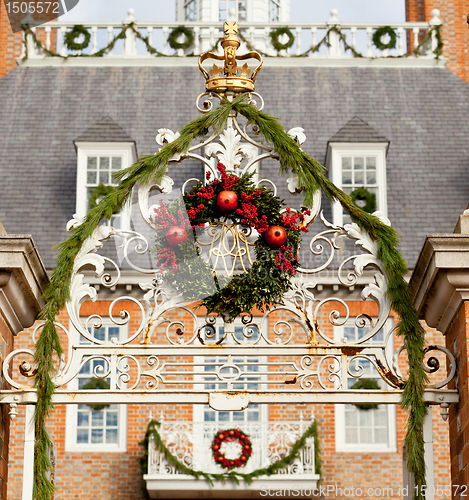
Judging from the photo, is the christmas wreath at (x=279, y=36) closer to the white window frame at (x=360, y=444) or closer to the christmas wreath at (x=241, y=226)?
the white window frame at (x=360, y=444)

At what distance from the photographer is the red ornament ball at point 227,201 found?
802cm

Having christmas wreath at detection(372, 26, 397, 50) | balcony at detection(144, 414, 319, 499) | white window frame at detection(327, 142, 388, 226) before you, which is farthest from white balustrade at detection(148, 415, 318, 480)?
christmas wreath at detection(372, 26, 397, 50)

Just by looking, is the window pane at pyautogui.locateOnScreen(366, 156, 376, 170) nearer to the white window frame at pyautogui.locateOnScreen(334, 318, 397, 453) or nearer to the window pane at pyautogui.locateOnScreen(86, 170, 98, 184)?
the white window frame at pyautogui.locateOnScreen(334, 318, 397, 453)

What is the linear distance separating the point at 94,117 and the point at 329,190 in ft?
38.1

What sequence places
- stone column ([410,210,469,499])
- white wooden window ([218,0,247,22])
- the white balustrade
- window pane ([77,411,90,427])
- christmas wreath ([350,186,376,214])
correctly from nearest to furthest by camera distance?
1. stone column ([410,210,469,499])
2. the white balustrade
3. window pane ([77,411,90,427])
4. christmas wreath ([350,186,376,214])
5. white wooden window ([218,0,247,22])

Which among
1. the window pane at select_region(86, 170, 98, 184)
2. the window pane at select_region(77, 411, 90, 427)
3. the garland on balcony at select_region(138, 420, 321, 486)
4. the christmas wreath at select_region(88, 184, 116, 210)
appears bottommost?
the garland on balcony at select_region(138, 420, 321, 486)

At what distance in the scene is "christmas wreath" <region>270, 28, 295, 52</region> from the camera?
2023 centimetres

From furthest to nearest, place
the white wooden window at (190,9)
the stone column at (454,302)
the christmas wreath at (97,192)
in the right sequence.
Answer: the white wooden window at (190,9) < the christmas wreath at (97,192) < the stone column at (454,302)

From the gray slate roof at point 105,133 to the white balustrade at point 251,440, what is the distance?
16.9ft

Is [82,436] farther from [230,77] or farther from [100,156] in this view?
[230,77]

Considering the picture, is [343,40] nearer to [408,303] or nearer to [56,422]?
[56,422]

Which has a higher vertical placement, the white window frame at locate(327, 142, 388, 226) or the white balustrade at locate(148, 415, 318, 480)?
the white window frame at locate(327, 142, 388, 226)

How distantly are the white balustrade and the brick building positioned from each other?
0.27 feet

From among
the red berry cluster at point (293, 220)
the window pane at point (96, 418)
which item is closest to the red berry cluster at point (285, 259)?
the red berry cluster at point (293, 220)
